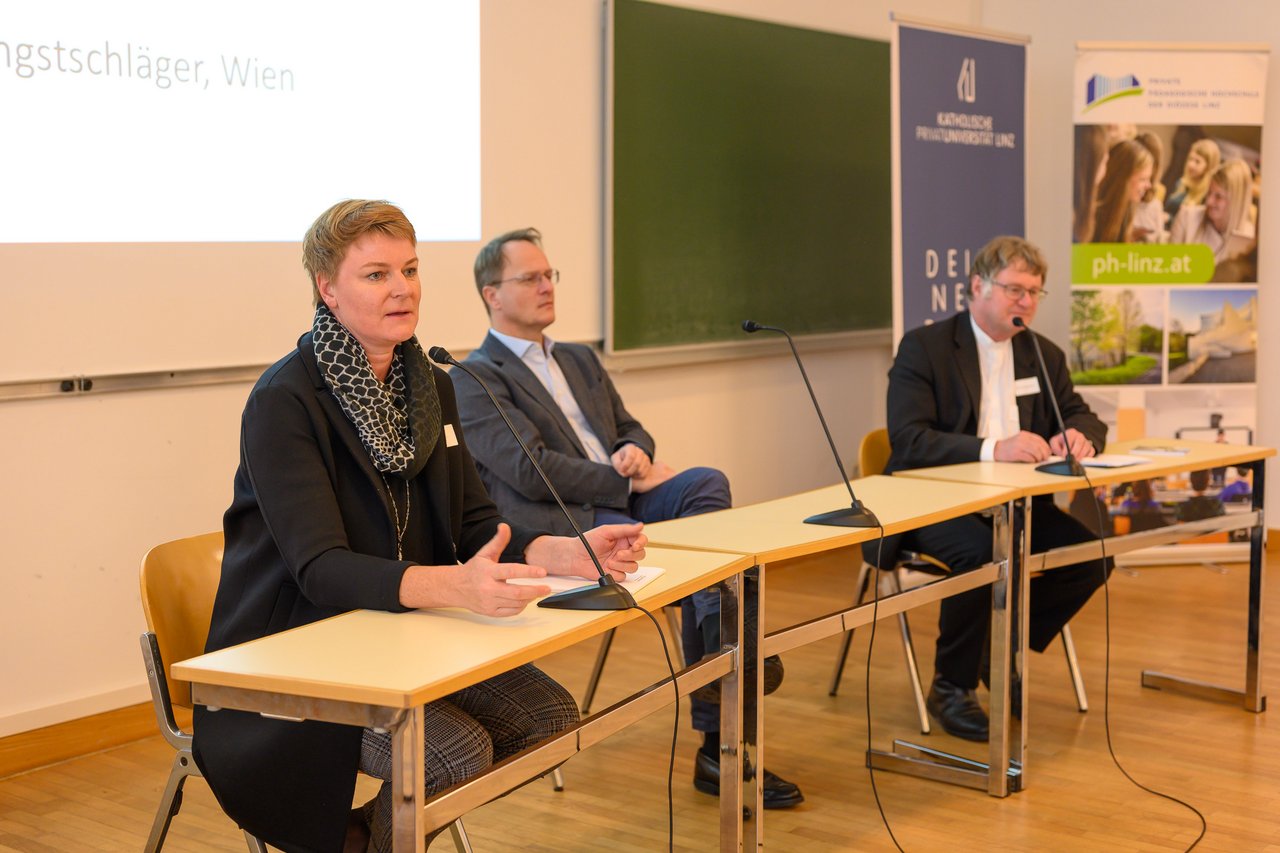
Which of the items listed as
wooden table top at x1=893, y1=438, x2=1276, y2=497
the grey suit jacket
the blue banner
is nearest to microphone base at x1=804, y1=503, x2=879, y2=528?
wooden table top at x1=893, y1=438, x2=1276, y2=497

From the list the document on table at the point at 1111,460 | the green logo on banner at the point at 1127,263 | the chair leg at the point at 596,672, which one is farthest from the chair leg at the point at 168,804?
the green logo on banner at the point at 1127,263

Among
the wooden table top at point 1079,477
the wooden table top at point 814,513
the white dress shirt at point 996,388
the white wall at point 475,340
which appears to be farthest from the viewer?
the white dress shirt at point 996,388

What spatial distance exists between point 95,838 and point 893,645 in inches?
102

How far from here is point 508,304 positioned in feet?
12.0

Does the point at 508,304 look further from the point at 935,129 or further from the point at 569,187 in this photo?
the point at 935,129

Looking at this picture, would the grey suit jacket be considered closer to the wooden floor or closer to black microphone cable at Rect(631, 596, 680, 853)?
black microphone cable at Rect(631, 596, 680, 853)

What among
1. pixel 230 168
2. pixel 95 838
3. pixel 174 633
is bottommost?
pixel 95 838

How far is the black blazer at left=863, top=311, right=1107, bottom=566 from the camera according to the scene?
387cm

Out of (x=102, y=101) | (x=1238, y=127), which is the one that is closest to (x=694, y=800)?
(x=102, y=101)

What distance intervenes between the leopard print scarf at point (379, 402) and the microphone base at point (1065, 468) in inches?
70.3

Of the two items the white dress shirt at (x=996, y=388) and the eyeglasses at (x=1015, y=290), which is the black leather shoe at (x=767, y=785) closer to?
the white dress shirt at (x=996, y=388)

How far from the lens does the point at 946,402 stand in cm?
401

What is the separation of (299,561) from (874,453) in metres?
2.29

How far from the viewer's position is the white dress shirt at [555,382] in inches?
147
